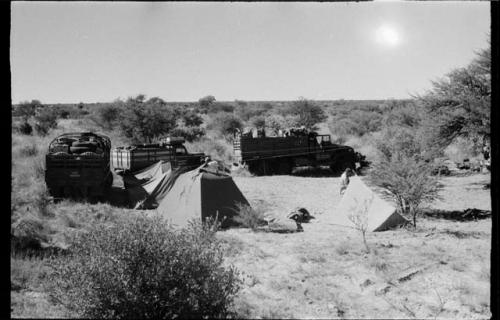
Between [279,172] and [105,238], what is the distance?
15946 millimetres

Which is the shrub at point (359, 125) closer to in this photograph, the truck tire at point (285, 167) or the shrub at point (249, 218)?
the truck tire at point (285, 167)

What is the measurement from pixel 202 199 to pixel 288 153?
418 inches

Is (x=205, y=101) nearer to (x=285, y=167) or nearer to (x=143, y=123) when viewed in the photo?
(x=143, y=123)

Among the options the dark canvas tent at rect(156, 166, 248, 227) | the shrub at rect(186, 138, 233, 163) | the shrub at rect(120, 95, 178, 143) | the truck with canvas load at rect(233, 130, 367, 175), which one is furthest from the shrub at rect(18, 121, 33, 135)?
the dark canvas tent at rect(156, 166, 248, 227)

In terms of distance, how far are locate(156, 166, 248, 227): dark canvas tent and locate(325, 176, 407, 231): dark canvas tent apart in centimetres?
263

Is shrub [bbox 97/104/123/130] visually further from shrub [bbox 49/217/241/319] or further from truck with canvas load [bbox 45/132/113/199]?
shrub [bbox 49/217/241/319]

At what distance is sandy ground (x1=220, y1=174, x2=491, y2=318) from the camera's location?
5680 mm

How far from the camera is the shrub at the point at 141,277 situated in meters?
4.24

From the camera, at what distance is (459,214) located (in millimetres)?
11758

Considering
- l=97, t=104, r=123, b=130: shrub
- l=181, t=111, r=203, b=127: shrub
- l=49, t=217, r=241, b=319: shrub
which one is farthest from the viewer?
l=181, t=111, r=203, b=127: shrub

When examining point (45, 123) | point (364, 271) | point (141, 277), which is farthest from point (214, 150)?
point (141, 277)

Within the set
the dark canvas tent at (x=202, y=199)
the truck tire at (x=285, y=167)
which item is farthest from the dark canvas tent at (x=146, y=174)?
the truck tire at (x=285, y=167)

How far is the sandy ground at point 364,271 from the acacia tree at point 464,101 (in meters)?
4.56
